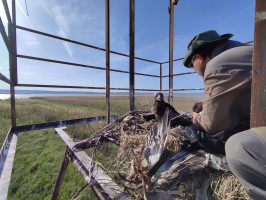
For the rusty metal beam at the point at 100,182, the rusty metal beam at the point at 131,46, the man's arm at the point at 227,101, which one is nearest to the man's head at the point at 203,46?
the man's arm at the point at 227,101

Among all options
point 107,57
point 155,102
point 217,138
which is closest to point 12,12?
point 107,57

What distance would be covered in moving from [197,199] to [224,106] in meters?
0.56

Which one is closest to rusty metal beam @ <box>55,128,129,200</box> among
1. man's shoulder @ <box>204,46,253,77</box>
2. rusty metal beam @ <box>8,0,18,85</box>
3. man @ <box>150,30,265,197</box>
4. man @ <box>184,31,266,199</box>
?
man @ <box>150,30,265,197</box>

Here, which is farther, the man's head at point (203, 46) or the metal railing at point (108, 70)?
the man's head at point (203, 46)

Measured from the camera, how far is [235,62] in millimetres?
798

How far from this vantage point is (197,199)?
69 centimetres

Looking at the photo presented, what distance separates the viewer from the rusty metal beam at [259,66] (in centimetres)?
52

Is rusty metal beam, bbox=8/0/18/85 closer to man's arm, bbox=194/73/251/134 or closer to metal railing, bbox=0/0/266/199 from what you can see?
metal railing, bbox=0/0/266/199

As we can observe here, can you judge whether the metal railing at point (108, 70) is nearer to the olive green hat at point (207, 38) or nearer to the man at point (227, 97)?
the man at point (227, 97)

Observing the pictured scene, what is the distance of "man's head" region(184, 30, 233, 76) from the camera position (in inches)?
42.9

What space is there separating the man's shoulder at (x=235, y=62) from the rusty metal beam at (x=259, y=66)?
27 centimetres

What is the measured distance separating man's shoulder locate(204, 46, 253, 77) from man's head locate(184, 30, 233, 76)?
29 cm

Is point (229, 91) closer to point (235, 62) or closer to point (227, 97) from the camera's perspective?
point (227, 97)

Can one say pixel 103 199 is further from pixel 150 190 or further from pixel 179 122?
pixel 179 122
